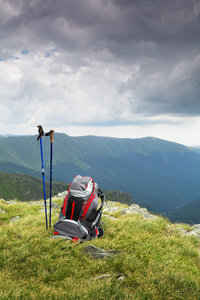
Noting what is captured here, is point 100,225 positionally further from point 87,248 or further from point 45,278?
point 45,278

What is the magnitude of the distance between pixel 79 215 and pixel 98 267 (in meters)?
2.48

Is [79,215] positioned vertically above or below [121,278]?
above

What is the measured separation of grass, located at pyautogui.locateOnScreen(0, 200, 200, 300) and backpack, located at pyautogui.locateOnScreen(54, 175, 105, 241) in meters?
0.52

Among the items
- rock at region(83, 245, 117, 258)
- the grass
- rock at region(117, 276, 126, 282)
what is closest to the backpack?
the grass

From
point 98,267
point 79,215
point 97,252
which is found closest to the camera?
point 98,267

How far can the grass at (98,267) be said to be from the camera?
3742 mm

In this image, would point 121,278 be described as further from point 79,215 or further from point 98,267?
point 79,215

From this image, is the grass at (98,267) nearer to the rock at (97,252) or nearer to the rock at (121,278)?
the rock at (121,278)

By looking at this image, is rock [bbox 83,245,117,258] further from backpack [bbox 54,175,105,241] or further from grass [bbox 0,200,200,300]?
backpack [bbox 54,175,105,241]

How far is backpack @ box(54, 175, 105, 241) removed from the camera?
689cm

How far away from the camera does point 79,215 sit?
23.3ft

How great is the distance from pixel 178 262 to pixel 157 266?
3.37 feet

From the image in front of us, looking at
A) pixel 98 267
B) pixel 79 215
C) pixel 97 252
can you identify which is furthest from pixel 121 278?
pixel 79 215

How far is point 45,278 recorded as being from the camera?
4371 mm
